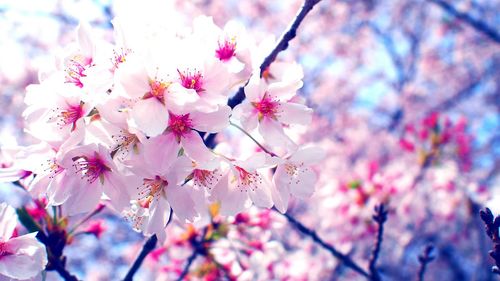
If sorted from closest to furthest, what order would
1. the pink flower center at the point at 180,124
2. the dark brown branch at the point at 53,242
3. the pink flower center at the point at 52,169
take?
the pink flower center at the point at 180,124 → the pink flower center at the point at 52,169 → the dark brown branch at the point at 53,242

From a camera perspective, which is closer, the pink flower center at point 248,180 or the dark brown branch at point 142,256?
the pink flower center at point 248,180

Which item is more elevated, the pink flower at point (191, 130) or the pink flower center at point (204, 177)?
the pink flower at point (191, 130)

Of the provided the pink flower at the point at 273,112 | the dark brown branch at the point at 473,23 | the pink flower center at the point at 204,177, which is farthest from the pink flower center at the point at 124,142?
the dark brown branch at the point at 473,23

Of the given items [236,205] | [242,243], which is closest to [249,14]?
[242,243]

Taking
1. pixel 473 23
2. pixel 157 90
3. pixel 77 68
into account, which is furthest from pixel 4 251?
pixel 473 23

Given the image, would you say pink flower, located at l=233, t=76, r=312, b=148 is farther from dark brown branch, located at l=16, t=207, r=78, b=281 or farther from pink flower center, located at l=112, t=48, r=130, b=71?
dark brown branch, located at l=16, t=207, r=78, b=281

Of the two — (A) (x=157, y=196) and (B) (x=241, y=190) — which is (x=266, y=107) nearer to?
(B) (x=241, y=190)

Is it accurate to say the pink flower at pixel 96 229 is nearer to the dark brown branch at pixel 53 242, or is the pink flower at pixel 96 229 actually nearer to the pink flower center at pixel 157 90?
the dark brown branch at pixel 53 242
